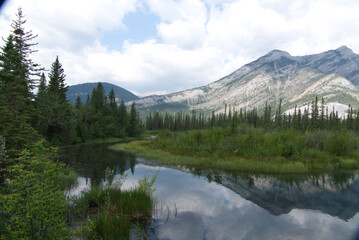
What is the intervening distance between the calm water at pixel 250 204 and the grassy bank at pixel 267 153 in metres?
2.22

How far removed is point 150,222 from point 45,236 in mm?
6132

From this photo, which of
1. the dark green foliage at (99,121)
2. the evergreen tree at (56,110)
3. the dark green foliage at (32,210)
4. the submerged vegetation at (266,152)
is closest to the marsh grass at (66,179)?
the dark green foliage at (32,210)

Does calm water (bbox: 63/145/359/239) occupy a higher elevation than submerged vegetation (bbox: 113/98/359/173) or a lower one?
lower

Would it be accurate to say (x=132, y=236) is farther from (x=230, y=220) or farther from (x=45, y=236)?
(x=230, y=220)

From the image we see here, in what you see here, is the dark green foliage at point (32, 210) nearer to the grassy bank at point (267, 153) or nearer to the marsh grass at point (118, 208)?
the marsh grass at point (118, 208)

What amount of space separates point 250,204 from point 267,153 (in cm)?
1310

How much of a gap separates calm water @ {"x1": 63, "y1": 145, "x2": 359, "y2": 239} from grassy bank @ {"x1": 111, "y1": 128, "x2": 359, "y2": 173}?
7.27 feet

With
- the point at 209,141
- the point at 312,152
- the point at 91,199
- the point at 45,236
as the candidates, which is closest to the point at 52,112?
the point at 209,141

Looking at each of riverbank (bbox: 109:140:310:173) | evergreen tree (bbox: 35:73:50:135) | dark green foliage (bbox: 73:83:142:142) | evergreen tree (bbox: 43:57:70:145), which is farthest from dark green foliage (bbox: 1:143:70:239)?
dark green foliage (bbox: 73:83:142:142)

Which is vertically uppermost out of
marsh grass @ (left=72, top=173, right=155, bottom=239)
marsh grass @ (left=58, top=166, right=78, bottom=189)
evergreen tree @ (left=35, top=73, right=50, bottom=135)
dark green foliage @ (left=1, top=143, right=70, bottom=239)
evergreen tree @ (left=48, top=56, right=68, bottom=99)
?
evergreen tree @ (left=48, top=56, right=68, bottom=99)

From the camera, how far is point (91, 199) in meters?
11.3

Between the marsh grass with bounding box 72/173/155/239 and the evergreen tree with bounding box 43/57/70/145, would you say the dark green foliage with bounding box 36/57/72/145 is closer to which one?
the evergreen tree with bounding box 43/57/70/145

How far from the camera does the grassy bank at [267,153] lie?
23.9m

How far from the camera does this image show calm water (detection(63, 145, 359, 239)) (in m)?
10.4
